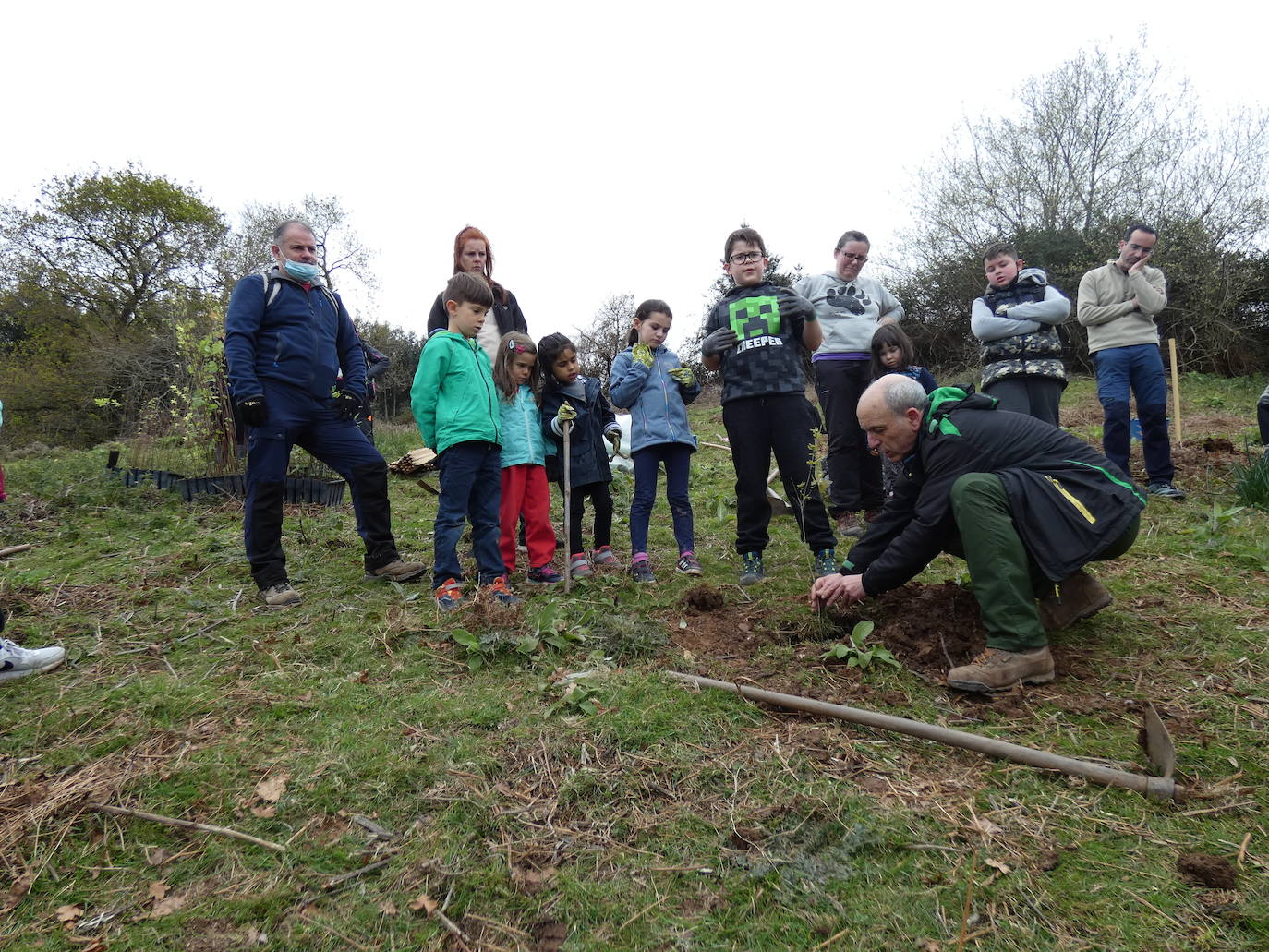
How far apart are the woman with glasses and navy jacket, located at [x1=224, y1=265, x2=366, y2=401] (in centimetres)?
313

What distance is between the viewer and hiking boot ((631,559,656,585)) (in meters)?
4.20

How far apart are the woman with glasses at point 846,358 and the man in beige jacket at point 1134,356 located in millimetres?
1918

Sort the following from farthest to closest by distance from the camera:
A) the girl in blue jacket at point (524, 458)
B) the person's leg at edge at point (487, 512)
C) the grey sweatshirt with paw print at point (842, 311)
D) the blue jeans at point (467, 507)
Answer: the grey sweatshirt with paw print at point (842, 311), the girl in blue jacket at point (524, 458), the person's leg at edge at point (487, 512), the blue jeans at point (467, 507)

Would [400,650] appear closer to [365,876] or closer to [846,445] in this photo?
[365,876]

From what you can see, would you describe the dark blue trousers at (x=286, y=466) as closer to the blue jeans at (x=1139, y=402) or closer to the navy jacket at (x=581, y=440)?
the navy jacket at (x=581, y=440)

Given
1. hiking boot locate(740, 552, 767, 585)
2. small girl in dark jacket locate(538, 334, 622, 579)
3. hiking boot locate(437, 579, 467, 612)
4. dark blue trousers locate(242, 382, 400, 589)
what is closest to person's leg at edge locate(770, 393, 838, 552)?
hiking boot locate(740, 552, 767, 585)

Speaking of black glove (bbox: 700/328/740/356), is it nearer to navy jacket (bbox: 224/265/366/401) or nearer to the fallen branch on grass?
navy jacket (bbox: 224/265/366/401)

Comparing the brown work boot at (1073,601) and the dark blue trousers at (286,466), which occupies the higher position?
the dark blue trousers at (286,466)

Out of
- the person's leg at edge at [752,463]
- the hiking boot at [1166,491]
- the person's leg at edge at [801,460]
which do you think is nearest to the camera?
the person's leg at edge at [801,460]

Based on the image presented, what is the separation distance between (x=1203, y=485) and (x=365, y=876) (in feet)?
21.3

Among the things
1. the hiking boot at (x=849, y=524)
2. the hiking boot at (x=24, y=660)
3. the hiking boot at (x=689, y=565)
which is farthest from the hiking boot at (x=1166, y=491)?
the hiking boot at (x=24, y=660)

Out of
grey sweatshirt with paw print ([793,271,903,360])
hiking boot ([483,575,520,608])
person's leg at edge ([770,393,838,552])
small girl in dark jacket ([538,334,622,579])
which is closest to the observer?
hiking boot ([483,575,520,608])

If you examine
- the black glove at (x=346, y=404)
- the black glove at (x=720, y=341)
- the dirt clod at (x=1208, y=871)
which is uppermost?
the black glove at (x=720, y=341)

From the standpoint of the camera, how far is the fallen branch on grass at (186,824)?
190 centimetres
